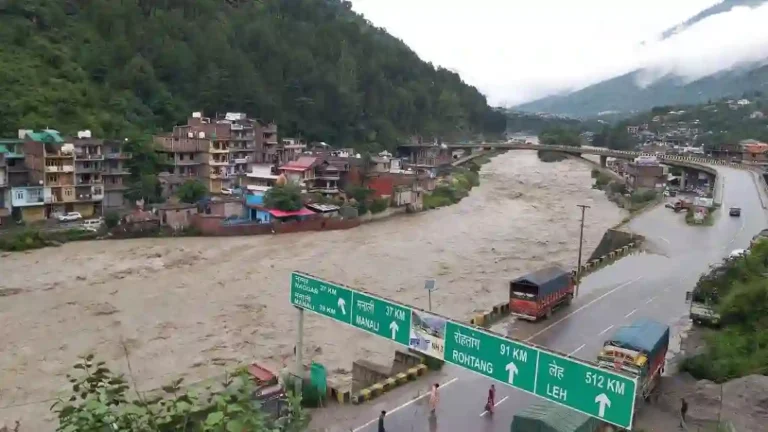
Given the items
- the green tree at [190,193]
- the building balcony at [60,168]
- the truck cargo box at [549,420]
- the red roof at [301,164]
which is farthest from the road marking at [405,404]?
the red roof at [301,164]

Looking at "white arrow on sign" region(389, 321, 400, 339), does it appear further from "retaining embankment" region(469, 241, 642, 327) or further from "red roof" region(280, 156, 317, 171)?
"red roof" region(280, 156, 317, 171)

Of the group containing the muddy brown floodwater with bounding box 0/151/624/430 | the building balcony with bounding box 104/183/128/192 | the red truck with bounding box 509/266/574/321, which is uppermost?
the building balcony with bounding box 104/183/128/192

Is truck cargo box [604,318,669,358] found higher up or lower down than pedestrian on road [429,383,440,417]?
higher up

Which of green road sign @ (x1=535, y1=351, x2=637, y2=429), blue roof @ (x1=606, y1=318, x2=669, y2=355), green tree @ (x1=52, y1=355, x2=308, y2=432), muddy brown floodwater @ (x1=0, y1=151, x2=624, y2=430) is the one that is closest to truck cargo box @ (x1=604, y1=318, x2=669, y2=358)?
blue roof @ (x1=606, y1=318, x2=669, y2=355)

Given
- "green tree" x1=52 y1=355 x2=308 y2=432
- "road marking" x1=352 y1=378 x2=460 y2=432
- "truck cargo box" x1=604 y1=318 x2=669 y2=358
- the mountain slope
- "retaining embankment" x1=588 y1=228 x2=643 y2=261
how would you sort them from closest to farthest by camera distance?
"green tree" x1=52 y1=355 x2=308 y2=432 < "road marking" x1=352 y1=378 x2=460 y2=432 < "truck cargo box" x1=604 y1=318 x2=669 y2=358 < "retaining embankment" x1=588 y1=228 x2=643 y2=261 < the mountain slope

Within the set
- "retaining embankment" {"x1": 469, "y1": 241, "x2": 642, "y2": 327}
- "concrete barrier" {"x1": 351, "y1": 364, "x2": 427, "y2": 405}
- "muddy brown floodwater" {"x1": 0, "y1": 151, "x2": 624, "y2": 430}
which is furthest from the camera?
"retaining embankment" {"x1": 469, "y1": 241, "x2": 642, "y2": 327}

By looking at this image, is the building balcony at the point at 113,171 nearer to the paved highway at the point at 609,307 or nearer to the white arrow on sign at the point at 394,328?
the paved highway at the point at 609,307

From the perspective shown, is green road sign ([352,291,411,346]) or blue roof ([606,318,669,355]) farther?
blue roof ([606,318,669,355])
